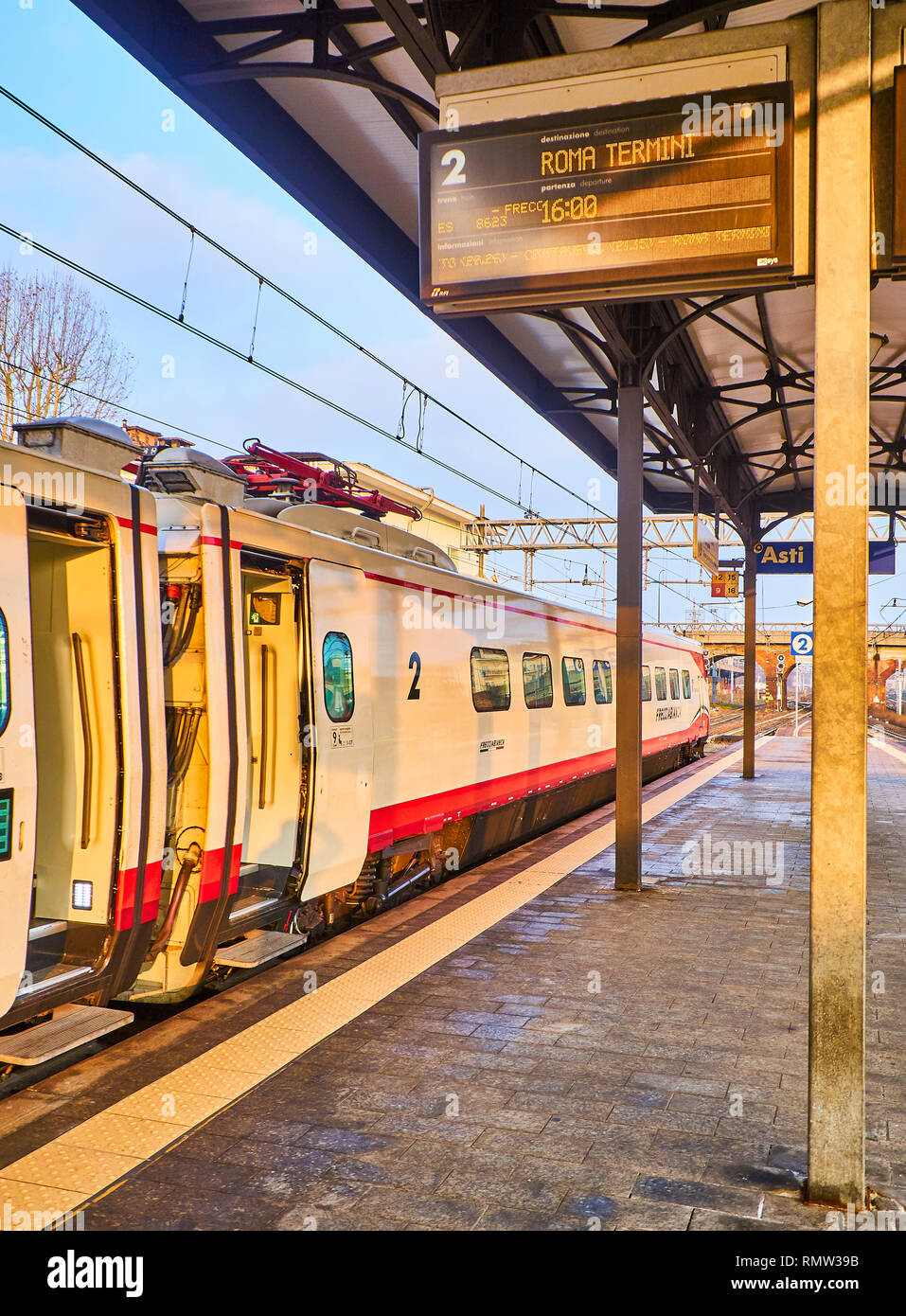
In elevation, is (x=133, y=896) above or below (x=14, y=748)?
below

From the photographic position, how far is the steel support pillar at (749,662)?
58.6 feet

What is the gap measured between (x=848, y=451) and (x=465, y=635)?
20.1 ft

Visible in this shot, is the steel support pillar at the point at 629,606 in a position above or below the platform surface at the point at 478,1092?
above

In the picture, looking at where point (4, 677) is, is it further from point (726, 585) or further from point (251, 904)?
point (726, 585)

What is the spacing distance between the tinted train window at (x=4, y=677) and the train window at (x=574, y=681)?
375 inches

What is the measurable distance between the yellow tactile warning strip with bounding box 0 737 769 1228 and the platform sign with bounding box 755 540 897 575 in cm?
1167

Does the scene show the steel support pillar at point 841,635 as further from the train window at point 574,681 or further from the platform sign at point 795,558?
the platform sign at point 795,558

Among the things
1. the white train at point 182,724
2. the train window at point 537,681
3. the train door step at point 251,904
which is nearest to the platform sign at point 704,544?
the train window at point 537,681

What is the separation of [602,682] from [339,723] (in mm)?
8763

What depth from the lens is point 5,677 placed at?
13.5 feet

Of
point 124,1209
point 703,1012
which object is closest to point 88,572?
point 124,1209

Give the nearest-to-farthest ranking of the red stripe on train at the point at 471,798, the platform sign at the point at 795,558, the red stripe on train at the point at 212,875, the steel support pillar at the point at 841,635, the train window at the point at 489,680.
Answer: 1. the steel support pillar at the point at 841,635
2. the red stripe on train at the point at 212,875
3. the red stripe on train at the point at 471,798
4. the train window at the point at 489,680
5. the platform sign at the point at 795,558

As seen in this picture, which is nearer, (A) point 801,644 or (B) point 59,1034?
(B) point 59,1034

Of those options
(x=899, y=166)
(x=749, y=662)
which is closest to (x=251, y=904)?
(x=899, y=166)
